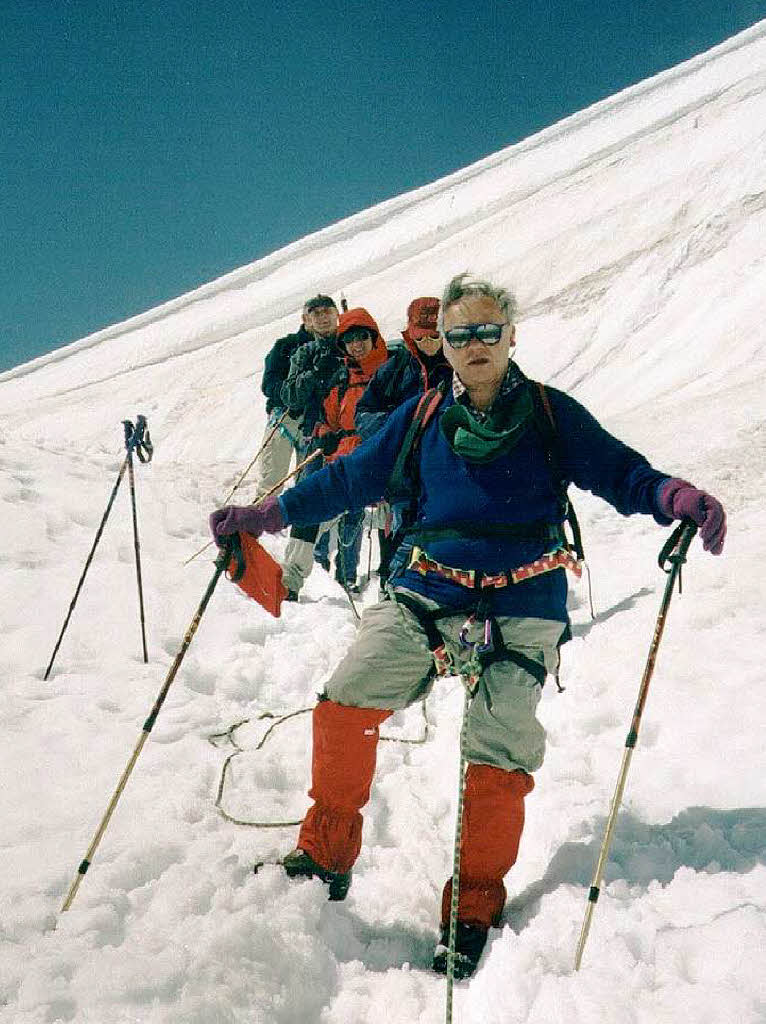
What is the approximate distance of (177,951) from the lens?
213 cm

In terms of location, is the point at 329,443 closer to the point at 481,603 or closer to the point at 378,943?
the point at 481,603

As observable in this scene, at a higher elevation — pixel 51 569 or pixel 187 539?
pixel 187 539

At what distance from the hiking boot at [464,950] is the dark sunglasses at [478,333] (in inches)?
76.9

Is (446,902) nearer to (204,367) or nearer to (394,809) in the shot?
(394,809)

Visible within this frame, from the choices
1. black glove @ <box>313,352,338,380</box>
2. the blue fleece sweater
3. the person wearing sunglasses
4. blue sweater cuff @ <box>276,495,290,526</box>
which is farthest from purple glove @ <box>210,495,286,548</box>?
black glove @ <box>313,352,338,380</box>

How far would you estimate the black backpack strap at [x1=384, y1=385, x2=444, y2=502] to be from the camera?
2.74m

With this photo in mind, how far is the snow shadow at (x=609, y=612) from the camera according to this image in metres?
4.93

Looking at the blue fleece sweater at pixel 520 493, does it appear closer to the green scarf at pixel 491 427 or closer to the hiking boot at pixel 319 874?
the green scarf at pixel 491 427

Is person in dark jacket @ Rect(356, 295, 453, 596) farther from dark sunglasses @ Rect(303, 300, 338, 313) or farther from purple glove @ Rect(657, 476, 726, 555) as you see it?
purple glove @ Rect(657, 476, 726, 555)

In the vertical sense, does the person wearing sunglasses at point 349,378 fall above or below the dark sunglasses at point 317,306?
below

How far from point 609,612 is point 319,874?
3.13m

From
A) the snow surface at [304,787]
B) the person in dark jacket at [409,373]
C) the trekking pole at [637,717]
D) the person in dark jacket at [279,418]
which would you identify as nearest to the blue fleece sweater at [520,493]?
the trekking pole at [637,717]

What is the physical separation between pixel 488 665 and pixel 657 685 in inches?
63.4

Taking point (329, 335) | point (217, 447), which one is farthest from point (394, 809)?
point (217, 447)
